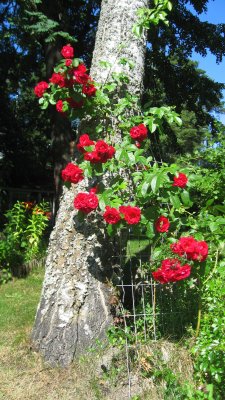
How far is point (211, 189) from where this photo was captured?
443 centimetres

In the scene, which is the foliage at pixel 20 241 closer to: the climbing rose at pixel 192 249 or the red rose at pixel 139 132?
the red rose at pixel 139 132

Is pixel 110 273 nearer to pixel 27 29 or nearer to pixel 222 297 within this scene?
pixel 222 297

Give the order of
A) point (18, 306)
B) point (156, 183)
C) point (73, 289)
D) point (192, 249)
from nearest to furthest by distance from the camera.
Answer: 1. point (192, 249)
2. point (156, 183)
3. point (73, 289)
4. point (18, 306)

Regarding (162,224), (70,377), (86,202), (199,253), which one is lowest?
(70,377)

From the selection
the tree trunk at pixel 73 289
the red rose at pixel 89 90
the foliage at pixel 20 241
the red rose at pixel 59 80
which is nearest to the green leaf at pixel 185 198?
the tree trunk at pixel 73 289

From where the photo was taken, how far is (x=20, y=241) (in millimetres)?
7980

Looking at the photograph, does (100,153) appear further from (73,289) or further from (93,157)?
(73,289)

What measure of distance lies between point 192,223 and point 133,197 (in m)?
0.51

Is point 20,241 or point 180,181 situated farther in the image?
point 20,241

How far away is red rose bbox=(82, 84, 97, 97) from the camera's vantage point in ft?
11.0

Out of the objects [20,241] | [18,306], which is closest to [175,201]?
[18,306]

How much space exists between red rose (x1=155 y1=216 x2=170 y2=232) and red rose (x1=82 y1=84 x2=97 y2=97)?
1.12 meters

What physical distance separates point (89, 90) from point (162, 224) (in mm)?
1176

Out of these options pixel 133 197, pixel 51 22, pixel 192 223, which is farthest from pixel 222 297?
pixel 51 22
